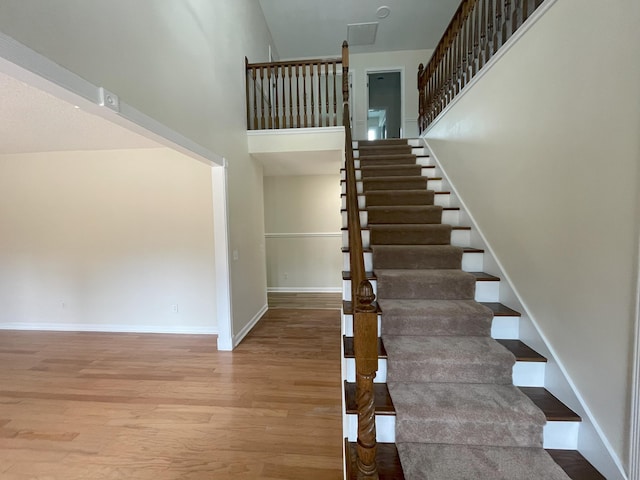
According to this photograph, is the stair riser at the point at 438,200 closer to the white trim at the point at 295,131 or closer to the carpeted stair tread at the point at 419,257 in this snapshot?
the carpeted stair tread at the point at 419,257

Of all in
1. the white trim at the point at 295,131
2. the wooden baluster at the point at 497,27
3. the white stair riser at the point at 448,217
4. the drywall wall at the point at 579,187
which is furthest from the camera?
the white trim at the point at 295,131

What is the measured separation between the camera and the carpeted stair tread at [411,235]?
8.02 feet

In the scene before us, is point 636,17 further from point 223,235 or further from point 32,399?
point 32,399

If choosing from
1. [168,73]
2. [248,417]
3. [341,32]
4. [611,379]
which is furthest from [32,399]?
[341,32]

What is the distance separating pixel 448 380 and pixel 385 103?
7.20 meters

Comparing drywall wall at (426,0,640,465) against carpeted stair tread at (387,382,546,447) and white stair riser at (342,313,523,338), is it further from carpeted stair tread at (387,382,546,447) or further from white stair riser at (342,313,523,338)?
carpeted stair tread at (387,382,546,447)

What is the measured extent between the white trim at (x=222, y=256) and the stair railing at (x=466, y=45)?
2.71 meters

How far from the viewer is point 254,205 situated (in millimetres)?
3842

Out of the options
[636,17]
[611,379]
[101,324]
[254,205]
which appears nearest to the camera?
[636,17]

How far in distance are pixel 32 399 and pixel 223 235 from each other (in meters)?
2.02

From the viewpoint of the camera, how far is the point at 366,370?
38.8 inches

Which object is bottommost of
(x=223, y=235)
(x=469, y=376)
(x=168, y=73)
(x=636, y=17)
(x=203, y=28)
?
(x=469, y=376)

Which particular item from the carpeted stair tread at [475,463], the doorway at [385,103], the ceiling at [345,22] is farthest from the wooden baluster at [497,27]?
the doorway at [385,103]

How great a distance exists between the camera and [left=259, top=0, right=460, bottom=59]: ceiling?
14.3 ft
